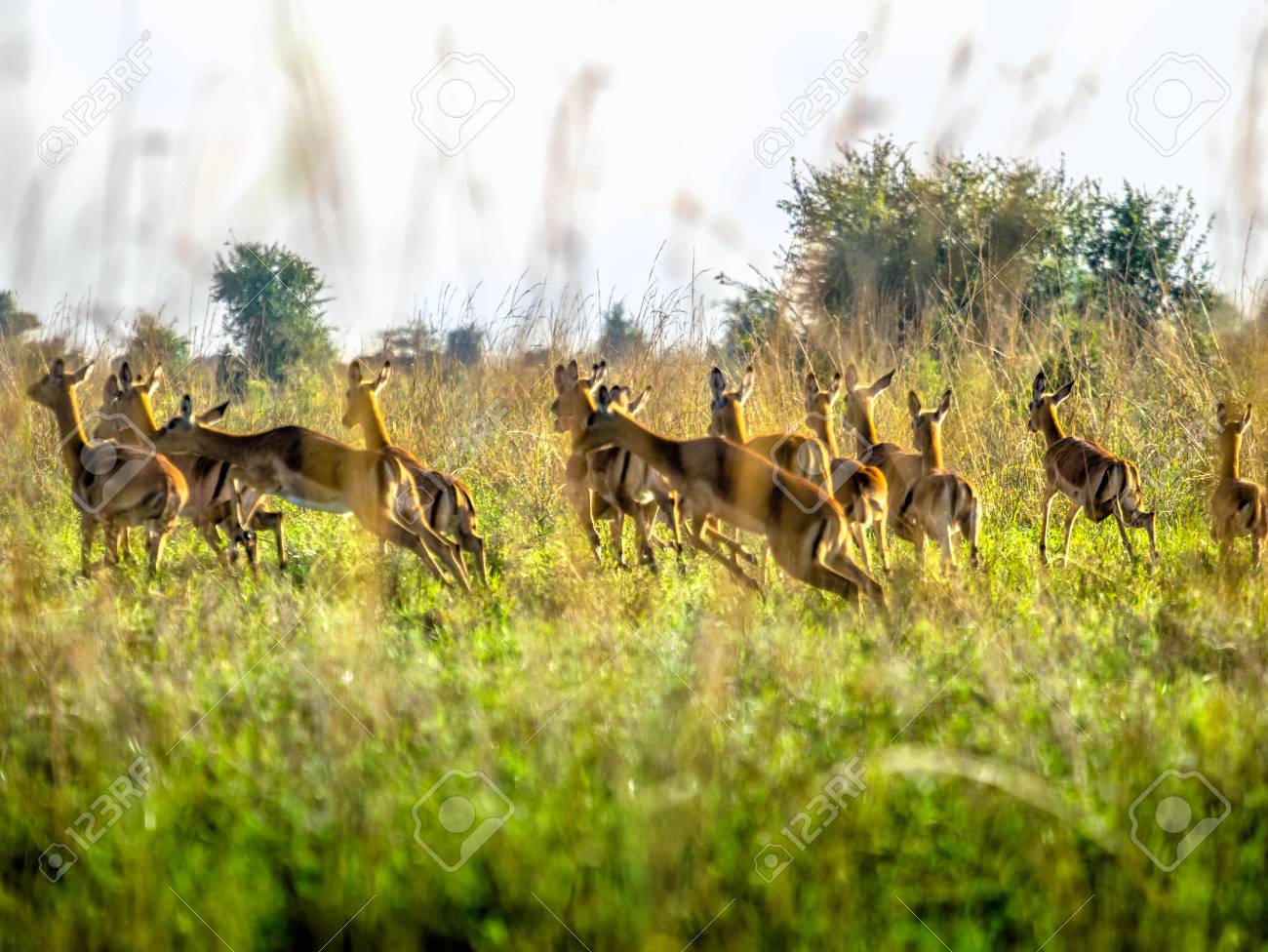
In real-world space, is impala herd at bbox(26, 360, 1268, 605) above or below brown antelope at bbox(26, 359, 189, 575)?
above

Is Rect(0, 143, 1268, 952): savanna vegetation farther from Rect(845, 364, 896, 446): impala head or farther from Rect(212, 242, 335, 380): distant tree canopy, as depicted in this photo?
Rect(212, 242, 335, 380): distant tree canopy

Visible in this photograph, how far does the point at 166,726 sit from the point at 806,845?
1791 mm

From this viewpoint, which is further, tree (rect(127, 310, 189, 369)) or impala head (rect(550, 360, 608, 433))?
tree (rect(127, 310, 189, 369))

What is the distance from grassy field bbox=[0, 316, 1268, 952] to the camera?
2.98m

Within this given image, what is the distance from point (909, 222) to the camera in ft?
66.0

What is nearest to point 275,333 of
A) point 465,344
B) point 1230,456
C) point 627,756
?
point 465,344

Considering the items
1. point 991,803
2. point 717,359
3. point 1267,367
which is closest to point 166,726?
point 991,803

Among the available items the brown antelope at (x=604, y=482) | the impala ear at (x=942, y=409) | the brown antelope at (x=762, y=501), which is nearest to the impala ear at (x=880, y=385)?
the impala ear at (x=942, y=409)

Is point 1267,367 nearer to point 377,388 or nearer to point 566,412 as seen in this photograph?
point 566,412

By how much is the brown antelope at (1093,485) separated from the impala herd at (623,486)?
1 cm

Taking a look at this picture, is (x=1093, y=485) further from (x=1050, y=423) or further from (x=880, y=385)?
(x=880, y=385)

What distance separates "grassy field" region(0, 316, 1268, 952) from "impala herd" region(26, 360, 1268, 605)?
1.53 feet

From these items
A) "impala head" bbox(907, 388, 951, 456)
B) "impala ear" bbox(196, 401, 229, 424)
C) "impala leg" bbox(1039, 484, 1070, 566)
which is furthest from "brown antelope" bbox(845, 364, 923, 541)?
"impala ear" bbox(196, 401, 229, 424)

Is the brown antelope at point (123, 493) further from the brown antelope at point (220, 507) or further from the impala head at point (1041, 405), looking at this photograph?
the impala head at point (1041, 405)
